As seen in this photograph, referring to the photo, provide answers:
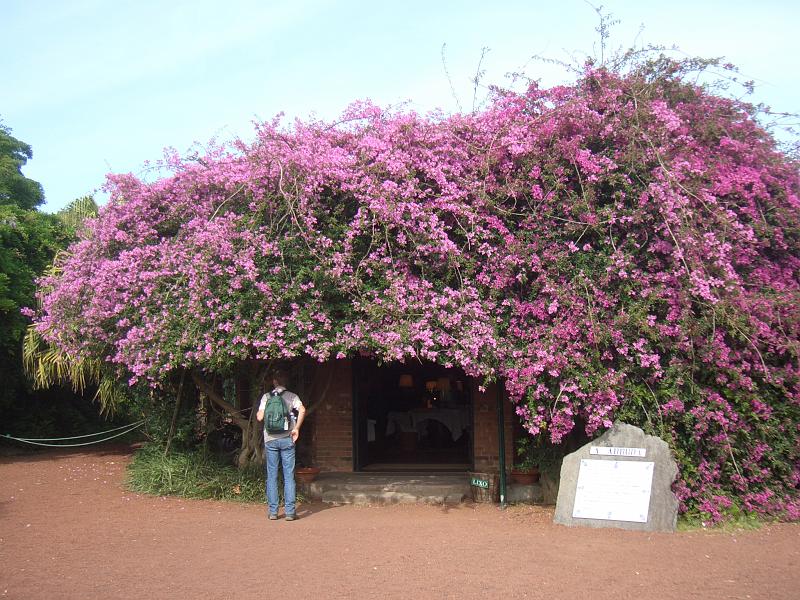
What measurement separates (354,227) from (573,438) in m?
3.57

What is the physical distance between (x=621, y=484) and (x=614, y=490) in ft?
0.30

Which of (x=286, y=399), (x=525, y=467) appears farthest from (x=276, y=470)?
(x=525, y=467)

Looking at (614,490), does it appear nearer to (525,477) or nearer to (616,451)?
(616,451)

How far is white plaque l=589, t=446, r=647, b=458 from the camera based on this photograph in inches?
268

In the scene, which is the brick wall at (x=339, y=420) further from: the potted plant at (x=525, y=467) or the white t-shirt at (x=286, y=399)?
the white t-shirt at (x=286, y=399)

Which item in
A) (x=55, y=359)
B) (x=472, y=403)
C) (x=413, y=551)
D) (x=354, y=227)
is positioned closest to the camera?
(x=413, y=551)

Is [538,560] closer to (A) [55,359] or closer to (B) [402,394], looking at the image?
(B) [402,394]

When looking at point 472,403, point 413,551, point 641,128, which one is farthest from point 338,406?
point 641,128

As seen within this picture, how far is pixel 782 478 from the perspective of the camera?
23.1ft

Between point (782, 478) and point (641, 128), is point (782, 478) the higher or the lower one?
the lower one

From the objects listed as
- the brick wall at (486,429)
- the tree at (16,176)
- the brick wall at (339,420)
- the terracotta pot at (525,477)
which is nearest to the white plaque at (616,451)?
the terracotta pot at (525,477)

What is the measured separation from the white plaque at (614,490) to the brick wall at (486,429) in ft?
7.99

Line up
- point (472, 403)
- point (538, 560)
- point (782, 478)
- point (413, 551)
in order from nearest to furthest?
1. point (538, 560)
2. point (413, 551)
3. point (782, 478)
4. point (472, 403)

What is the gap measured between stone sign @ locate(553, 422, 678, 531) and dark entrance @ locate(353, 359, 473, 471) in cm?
276
